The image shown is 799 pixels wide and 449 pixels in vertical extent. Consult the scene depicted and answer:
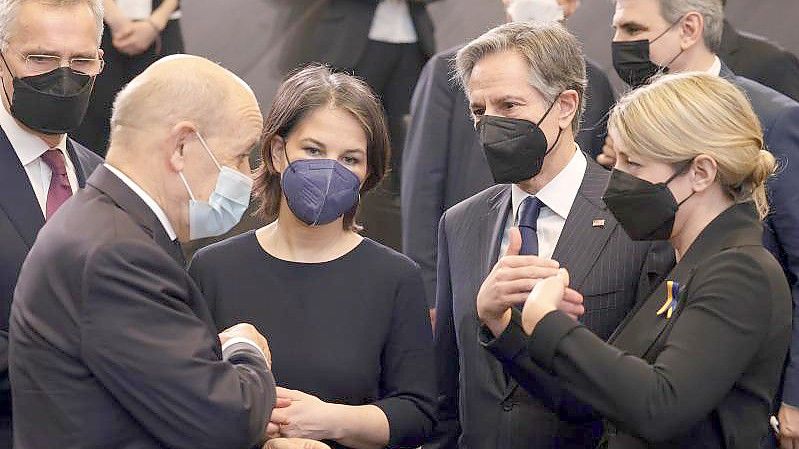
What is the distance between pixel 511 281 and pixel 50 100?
1437 mm

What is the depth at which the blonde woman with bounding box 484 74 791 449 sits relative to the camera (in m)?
2.71

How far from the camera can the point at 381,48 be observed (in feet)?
19.2

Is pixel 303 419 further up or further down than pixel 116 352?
further down

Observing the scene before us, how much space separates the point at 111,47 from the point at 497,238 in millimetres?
2706

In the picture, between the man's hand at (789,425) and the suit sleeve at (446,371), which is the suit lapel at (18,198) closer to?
the suit sleeve at (446,371)

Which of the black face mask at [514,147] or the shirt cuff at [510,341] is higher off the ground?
the black face mask at [514,147]

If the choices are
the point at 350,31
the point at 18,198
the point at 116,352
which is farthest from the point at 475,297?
the point at 350,31

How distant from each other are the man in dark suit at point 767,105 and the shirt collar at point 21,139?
1.93 m

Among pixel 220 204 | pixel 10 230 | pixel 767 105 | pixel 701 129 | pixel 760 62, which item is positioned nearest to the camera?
pixel 220 204

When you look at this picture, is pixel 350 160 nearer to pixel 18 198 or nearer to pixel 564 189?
pixel 564 189

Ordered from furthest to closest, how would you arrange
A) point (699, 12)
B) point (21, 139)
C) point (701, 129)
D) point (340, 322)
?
point (699, 12), point (21, 139), point (340, 322), point (701, 129)

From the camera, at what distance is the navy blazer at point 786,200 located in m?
3.70

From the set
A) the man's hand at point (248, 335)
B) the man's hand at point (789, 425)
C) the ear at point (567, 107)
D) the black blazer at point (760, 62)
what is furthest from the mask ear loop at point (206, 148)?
the black blazer at point (760, 62)

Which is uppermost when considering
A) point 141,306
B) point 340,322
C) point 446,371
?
point 141,306
